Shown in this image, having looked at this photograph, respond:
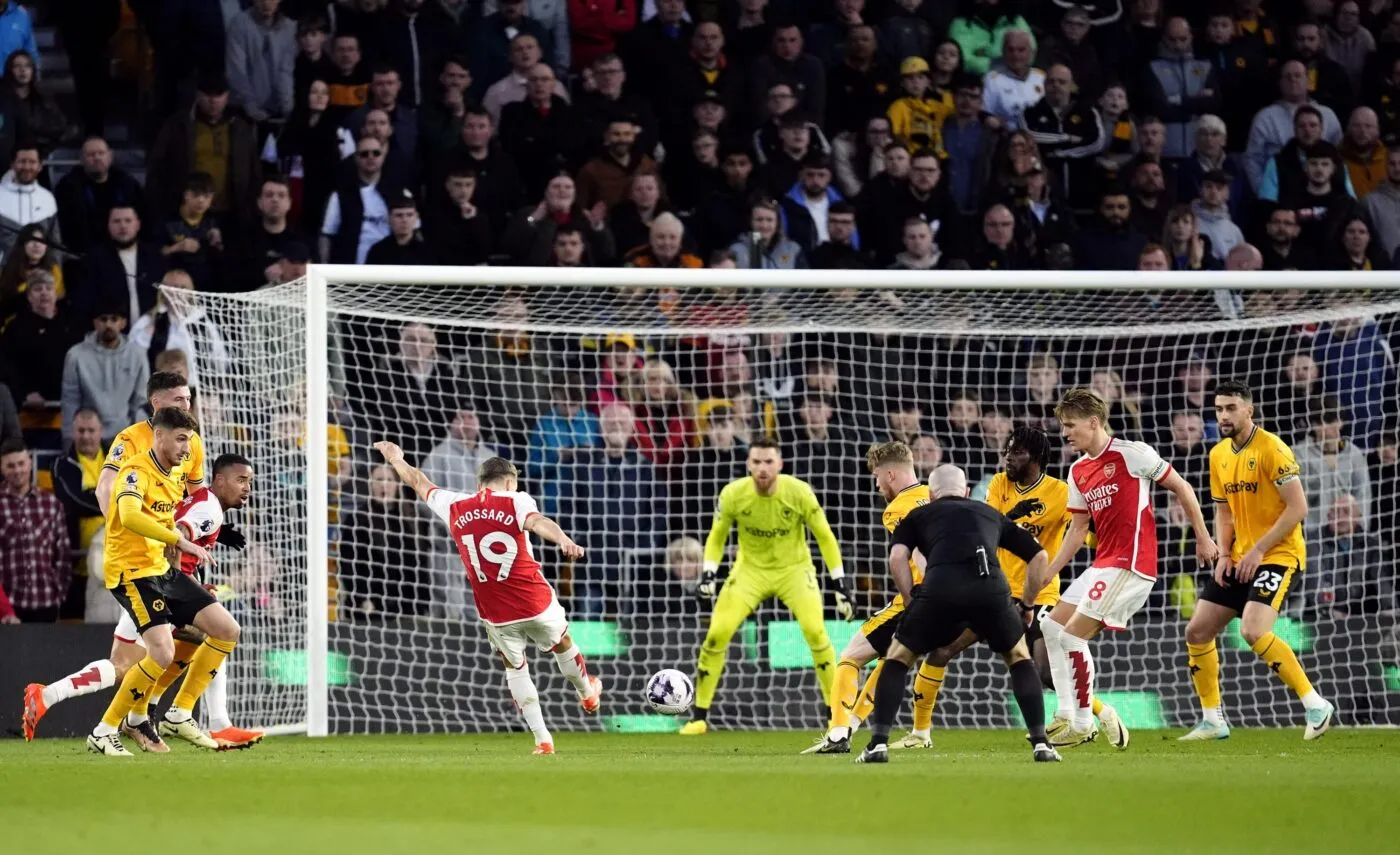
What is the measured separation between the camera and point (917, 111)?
1714cm

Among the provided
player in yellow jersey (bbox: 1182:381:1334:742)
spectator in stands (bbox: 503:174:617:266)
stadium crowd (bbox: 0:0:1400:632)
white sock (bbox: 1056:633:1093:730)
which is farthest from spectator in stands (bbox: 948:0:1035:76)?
white sock (bbox: 1056:633:1093:730)

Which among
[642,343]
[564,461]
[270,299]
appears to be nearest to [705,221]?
[642,343]

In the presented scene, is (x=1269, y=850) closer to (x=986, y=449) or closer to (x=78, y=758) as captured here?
(x=78, y=758)

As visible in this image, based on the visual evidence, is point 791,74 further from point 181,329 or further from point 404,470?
point 404,470

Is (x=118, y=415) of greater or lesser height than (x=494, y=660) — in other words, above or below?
above

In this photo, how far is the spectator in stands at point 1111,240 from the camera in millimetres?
16203

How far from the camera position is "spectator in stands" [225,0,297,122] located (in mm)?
16359

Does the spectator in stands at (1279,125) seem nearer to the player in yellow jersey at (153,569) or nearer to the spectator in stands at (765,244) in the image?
the spectator in stands at (765,244)

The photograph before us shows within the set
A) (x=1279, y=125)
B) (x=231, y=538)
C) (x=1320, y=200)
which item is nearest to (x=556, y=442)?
(x=231, y=538)

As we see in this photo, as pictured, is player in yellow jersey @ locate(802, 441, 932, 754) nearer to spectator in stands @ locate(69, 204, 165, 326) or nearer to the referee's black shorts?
the referee's black shorts

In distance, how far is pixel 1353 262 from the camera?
1639 cm

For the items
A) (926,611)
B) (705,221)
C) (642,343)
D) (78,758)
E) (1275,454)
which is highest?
(705,221)

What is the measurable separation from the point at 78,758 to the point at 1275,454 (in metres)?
6.66

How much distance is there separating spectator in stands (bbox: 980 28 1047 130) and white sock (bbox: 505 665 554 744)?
343 inches
